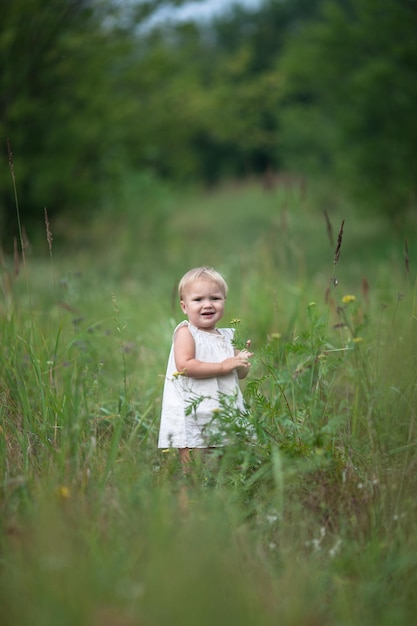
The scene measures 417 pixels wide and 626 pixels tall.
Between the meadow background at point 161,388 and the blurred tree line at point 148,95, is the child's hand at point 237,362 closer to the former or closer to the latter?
the meadow background at point 161,388

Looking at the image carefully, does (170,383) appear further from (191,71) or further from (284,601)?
(191,71)

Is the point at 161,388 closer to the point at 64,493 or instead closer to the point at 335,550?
the point at 64,493

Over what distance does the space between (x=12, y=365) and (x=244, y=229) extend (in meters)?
10.5

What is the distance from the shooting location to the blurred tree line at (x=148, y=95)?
9.13 metres

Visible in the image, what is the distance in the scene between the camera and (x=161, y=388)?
393 cm

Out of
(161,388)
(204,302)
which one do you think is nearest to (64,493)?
(204,302)

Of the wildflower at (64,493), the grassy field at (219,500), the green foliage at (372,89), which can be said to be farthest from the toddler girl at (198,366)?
the green foliage at (372,89)

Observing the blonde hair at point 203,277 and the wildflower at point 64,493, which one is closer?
the wildflower at point 64,493

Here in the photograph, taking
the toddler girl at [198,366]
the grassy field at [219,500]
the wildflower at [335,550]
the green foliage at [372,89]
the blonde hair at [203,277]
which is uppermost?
the green foliage at [372,89]

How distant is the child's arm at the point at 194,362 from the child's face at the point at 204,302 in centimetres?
8

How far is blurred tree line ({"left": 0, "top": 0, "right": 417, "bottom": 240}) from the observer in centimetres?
913

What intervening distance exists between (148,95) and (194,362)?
9.71m

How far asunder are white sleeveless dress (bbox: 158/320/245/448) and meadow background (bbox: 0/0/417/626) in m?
0.10

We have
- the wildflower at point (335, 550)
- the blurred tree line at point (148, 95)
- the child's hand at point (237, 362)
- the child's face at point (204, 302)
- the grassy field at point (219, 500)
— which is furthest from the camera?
the blurred tree line at point (148, 95)
